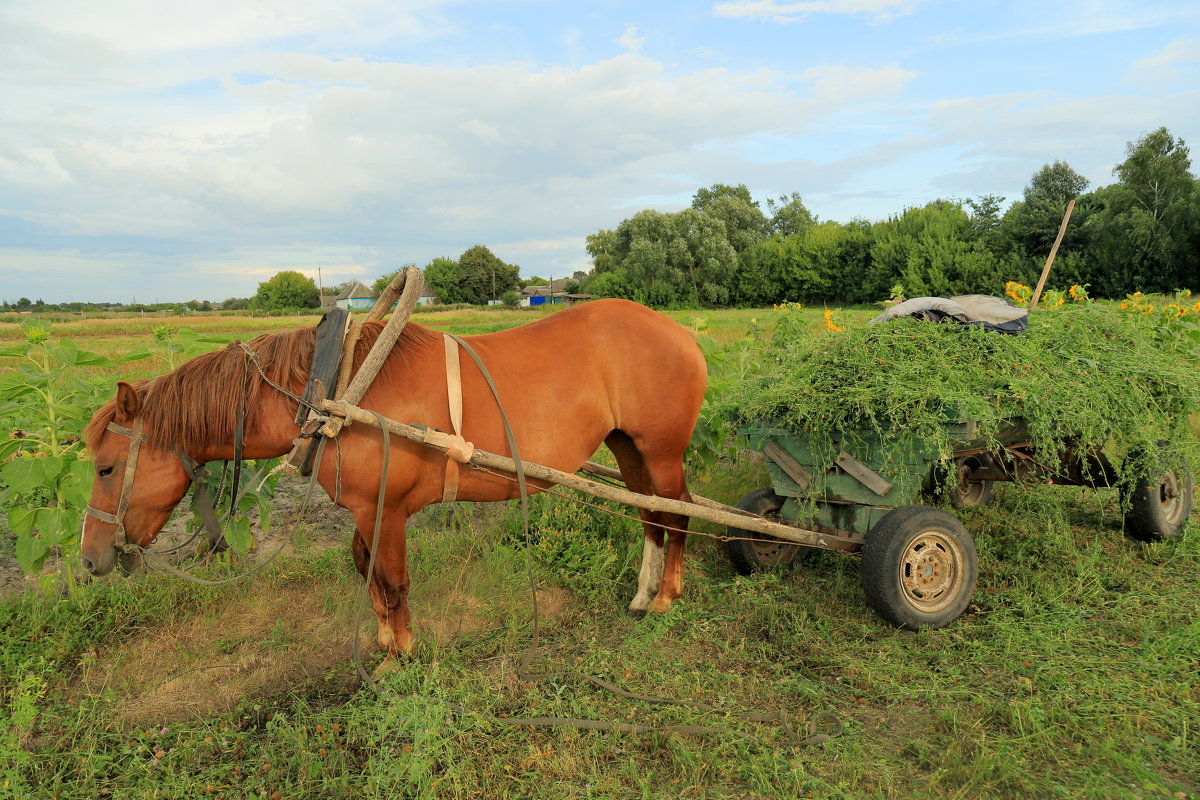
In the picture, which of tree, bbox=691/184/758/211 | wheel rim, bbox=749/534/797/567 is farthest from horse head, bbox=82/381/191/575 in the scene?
tree, bbox=691/184/758/211

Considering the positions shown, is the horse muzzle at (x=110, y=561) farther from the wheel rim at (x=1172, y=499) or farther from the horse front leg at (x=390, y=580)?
the wheel rim at (x=1172, y=499)

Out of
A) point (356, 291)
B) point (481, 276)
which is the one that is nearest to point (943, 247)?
point (481, 276)

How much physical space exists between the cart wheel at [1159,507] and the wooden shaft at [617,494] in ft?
7.85

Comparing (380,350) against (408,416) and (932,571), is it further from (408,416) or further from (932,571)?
(932,571)

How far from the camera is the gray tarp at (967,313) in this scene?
13.3 feet

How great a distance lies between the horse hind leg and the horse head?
2356mm

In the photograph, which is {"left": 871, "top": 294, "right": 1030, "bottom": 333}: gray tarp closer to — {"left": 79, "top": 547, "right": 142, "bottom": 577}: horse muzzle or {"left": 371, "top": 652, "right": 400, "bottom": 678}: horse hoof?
{"left": 371, "top": 652, "right": 400, "bottom": 678}: horse hoof

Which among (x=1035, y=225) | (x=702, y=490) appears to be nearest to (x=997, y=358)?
(x=702, y=490)

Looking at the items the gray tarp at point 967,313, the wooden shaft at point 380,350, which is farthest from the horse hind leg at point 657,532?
the gray tarp at point 967,313

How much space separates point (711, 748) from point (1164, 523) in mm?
4134

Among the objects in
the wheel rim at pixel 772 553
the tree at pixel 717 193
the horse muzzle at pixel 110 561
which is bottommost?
the wheel rim at pixel 772 553

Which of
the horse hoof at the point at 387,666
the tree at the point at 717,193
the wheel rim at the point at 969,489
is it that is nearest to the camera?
the horse hoof at the point at 387,666

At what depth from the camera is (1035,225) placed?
37594 mm

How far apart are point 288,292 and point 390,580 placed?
370ft
